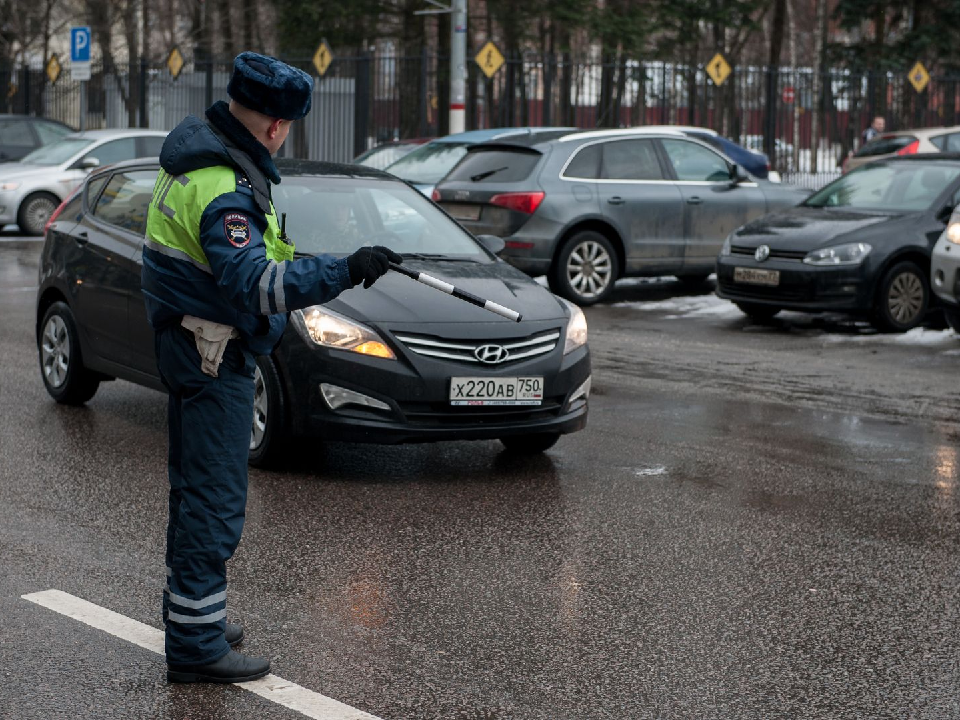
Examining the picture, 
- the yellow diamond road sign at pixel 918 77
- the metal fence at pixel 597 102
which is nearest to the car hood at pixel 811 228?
the metal fence at pixel 597 102

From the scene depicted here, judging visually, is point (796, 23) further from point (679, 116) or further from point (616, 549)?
point (616, 549)

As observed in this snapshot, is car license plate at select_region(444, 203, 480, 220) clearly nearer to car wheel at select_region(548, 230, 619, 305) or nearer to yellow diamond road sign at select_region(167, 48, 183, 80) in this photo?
car wheel at select_region(548, 230, 619, 305)

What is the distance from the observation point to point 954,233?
40.7 ft

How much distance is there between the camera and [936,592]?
5.62 meters

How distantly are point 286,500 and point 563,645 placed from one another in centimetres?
228

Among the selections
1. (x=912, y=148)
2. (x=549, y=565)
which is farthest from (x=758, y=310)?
(x=912, y=148)

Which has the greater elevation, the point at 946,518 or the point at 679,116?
the point at 679,116

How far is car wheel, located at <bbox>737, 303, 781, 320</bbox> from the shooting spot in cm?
1402

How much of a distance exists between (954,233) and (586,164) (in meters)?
4.16

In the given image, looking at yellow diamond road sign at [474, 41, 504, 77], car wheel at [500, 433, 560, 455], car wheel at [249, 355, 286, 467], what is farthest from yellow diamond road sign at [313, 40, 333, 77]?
car wheel at [249, 355, 286, 467]

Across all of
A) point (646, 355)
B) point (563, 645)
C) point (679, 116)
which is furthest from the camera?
point (679, 116)

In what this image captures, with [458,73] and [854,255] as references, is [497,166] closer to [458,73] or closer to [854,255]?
[854,255]

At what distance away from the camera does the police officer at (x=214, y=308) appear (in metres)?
4.34

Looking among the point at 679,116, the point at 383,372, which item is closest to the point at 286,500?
the point at 383,372
